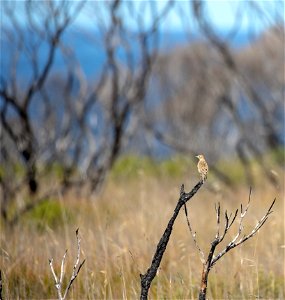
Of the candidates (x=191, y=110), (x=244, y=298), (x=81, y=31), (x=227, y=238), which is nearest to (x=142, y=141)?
(x=191, y=110)

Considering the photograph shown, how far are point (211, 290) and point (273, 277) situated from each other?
0.31m

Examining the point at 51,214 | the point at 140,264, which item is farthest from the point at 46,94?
the point at 140,264

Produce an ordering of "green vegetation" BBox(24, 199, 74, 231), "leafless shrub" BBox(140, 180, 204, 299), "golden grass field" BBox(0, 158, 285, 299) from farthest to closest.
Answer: "green vegetation" BBox(24, 199, 74, 231)
"golden grass field" BBox(0, 158, 285, 299)
"leafless shrub" BBox(140, 180, 204, 299)

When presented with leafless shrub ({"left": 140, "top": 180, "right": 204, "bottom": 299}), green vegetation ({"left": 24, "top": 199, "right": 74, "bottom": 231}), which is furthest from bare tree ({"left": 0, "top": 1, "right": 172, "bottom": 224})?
leafless shrub ({"left": 140, "top": 180, "right": 204, "bottom": 299})

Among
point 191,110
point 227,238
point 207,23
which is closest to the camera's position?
point 227,238

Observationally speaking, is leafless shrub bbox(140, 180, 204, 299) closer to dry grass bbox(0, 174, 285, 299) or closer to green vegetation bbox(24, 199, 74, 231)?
dry grass bbox(0, 174, 285, 299)

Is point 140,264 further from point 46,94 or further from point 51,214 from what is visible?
point 46,94

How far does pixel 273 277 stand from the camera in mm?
3457

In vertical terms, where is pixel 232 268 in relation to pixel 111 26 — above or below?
below

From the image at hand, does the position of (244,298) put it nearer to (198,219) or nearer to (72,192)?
(198,219)

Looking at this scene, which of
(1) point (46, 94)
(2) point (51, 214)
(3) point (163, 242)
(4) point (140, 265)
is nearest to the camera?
(3) point (163, 242)

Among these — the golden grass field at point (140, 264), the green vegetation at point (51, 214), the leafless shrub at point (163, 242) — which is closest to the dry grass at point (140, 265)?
the golden grass field at point (140, 264)

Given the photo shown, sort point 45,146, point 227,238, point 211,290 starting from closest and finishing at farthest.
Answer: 1. point 211,290
2. point 227,238
3. point 45,146

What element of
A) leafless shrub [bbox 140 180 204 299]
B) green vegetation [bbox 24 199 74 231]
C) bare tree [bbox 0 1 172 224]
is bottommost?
leafless shrub [bbox 140 180 204 299]
